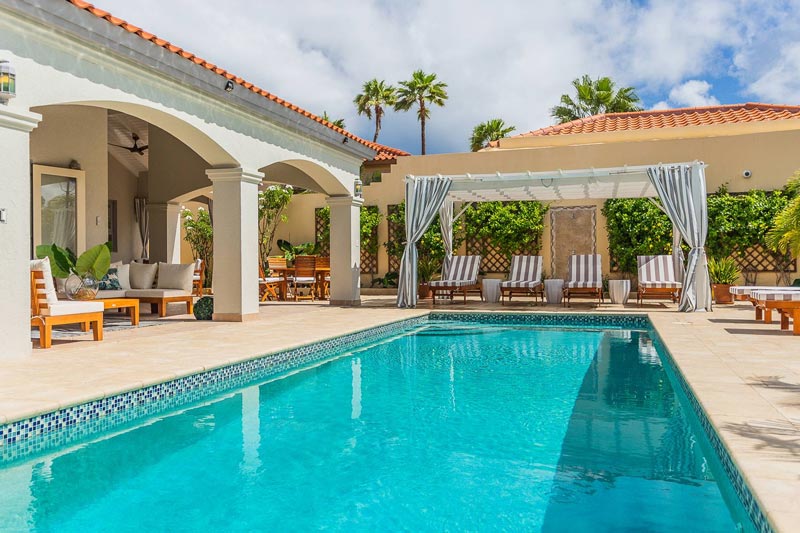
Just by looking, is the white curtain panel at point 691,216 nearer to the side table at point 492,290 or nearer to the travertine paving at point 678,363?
the travertine paving at point 678,363

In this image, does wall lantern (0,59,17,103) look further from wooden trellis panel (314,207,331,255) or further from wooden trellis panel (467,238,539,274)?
wooden trellis panel (314,207,331,255)

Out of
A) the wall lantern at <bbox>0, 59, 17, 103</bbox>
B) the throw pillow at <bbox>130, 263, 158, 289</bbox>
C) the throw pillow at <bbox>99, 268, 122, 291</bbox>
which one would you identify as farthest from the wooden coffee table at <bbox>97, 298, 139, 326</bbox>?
the wall lantern at <bbox>0, 59, 17, 103</bbox>

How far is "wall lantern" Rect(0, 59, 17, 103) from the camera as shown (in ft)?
15.9

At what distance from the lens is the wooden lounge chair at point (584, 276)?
36.1ft

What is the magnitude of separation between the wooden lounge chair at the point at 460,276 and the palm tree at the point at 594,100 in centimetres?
1310

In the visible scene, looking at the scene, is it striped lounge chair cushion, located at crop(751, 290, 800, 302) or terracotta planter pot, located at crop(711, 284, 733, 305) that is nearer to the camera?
striped lounge chair cushion, located at crop(751, 290, 800, 302)

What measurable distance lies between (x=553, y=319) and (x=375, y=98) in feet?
63.6

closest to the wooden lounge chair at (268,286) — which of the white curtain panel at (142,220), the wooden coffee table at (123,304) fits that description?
the white curtain panel at (142,220)

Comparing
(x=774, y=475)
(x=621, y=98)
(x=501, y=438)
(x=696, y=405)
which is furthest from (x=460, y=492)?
(x=621, y=98)

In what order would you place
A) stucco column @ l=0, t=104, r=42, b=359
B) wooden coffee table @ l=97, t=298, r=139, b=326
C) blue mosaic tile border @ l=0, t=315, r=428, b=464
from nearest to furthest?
blue mosaic tile border @ l=0, t=315, r=428, b=464 < stucco column @ l=0, t=104, r=42, b=359 < wooden coffee table @ l=97, t=298, r=139, b=326

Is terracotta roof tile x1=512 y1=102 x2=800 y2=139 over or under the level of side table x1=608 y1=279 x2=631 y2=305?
over

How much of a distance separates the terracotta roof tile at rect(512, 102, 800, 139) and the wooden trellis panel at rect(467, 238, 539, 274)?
3.20 metres

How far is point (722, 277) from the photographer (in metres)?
12.0

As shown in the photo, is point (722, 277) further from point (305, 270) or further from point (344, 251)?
point (305, 270)
